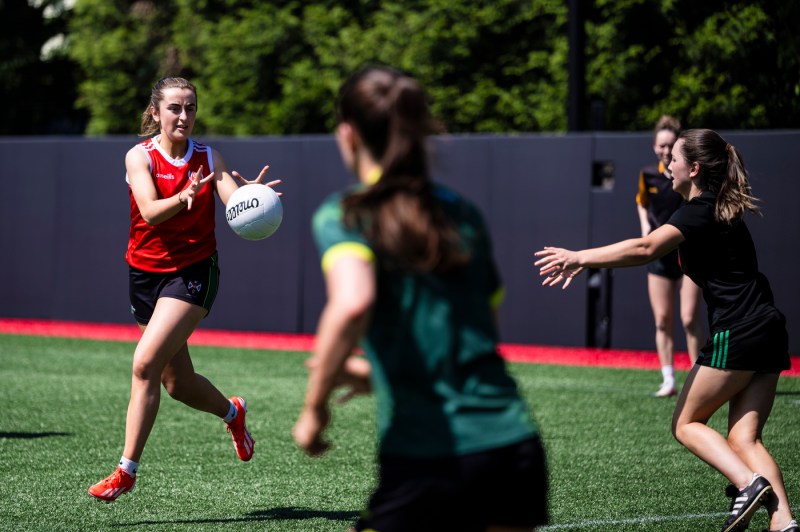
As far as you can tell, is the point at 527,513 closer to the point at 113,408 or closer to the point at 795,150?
the point at 113,408

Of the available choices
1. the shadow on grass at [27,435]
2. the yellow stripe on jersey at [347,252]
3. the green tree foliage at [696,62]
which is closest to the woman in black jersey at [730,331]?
the yellow stripe on jersey at [347,252]

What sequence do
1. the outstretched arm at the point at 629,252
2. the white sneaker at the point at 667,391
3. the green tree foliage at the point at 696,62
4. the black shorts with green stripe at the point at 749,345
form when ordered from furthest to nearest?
the green tree foliage at the point at 696,62
the white sneaker at the point at 667,391
the black shorts with green stripe at the point at 749,345
the outstretched arm at the point at 629,252

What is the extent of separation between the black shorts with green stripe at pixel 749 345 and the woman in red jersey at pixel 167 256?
101 inches

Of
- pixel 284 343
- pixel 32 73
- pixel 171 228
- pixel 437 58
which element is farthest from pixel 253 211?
pixel 32 73

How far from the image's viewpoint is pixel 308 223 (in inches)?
608

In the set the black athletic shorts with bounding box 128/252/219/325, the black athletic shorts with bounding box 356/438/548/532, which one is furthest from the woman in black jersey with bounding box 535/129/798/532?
the black athletic shorts with bounding box 356/438/548/532

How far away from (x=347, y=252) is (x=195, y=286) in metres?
3.19

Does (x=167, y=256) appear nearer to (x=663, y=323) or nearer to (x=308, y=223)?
(x=663, y=323)

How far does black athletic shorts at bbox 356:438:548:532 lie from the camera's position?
3.03 meters

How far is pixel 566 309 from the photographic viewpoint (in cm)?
1391

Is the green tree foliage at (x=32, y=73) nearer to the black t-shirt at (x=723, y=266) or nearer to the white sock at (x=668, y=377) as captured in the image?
the white sock at (x=668, y=377)

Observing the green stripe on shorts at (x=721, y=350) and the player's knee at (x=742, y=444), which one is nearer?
the green stripe on shorts at (x=721, y=350)

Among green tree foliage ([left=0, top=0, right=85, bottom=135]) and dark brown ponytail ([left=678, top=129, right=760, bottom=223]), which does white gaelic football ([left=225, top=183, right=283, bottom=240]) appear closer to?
dark brown ponytail ([left=678, top=129, right=760, bottom=223])

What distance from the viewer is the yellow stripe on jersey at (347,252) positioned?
9.78 feet
